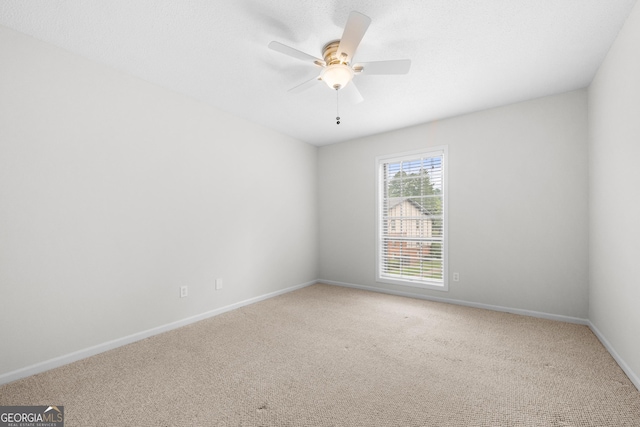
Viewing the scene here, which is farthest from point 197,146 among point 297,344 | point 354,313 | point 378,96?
point 354,313

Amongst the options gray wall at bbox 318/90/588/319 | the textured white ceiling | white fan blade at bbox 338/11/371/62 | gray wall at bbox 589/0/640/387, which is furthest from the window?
white fan blade at bbox 338/11/371/62

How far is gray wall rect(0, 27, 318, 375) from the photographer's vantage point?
2102mm

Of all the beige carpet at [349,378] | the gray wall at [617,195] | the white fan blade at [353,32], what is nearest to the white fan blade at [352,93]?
the white fan blade at [353,32]

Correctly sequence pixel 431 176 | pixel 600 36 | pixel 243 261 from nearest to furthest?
pixel 600 36 < pixel 243 261 < pixel 431 176

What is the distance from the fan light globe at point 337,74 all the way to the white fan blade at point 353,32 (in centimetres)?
11

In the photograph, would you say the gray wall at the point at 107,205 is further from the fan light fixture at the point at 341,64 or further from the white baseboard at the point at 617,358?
the white baseboard at the point at 617,358

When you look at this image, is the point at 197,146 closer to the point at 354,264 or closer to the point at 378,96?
the point at 378,96

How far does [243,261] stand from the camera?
385 cm

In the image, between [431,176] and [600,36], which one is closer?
[600,36]

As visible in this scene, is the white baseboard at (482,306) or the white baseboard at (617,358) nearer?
the white baseboard at (617,358)

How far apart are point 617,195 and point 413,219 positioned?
2.28 meters

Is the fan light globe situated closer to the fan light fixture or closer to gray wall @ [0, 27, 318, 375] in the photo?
the fan light fixture

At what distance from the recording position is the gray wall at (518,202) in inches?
122

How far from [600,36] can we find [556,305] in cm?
267
